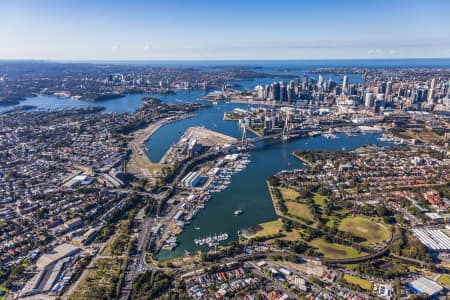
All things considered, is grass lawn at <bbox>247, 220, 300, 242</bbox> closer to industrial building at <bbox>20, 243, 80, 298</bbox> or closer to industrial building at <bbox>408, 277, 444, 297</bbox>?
industrial building at <bbox>408, 277, 444, 297</bbox>

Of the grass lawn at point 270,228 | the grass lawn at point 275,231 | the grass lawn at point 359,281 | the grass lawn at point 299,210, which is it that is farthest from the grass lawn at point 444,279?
the grass lawn at point 270,228

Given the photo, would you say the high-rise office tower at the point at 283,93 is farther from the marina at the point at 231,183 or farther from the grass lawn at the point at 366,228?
the grass lawn at the point at 366,228

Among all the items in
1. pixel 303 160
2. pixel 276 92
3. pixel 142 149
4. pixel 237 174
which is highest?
pixel 276 92

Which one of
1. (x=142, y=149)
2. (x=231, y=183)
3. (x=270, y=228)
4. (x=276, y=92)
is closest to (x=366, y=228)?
(x=270, y=228)

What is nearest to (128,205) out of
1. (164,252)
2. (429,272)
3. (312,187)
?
(164,252)

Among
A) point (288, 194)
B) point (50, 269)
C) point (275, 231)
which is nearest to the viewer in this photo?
point (50, 269)

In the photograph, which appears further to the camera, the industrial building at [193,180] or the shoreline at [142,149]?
the shoreline at [142,149]

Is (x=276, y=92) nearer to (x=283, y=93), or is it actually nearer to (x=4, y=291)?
(x=283, y=93)
